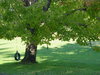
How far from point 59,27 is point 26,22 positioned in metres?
1.70

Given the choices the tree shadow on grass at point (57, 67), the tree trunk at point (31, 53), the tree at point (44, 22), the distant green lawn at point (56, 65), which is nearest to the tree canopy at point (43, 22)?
the tree at point (44, 22)

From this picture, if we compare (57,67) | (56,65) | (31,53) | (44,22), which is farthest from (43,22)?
(31,53)

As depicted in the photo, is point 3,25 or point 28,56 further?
point 28,56

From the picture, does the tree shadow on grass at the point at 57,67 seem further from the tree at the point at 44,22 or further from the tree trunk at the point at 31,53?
the tree at the point at 44,22

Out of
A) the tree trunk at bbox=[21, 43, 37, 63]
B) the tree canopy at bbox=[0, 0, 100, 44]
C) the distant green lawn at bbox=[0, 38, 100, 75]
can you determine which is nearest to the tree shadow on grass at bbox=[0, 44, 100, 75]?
the distant green lawn at bbox=[0, 38, 100, 75]

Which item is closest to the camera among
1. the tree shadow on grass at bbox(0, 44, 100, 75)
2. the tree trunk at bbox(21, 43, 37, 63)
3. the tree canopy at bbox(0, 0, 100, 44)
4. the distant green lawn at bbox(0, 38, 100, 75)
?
the tree canopy at bbox(0, 0, 100, 44)

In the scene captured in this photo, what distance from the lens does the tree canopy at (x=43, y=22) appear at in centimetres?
1390

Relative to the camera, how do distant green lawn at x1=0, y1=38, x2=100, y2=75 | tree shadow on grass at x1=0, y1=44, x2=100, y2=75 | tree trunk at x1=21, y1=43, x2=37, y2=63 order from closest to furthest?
tree shadow on grass at x1=0, y1=44, x2=100, y2=75
distant green lawn at x1=0, y1=38, x2=100, y2=75
tree trunk at x1=21, y1=43, x2=37, y2=63

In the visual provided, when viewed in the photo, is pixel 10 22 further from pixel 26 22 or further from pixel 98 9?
pixel 98 9

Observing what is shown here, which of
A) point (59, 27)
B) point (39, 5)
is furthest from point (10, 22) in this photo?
point (59, 27)

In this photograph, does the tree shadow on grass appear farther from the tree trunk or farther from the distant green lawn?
the tree trunk

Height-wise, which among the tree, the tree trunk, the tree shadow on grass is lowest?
the tree shadow on grass

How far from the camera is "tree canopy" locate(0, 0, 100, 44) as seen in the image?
13.9 meters

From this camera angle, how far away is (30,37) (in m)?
15.8
